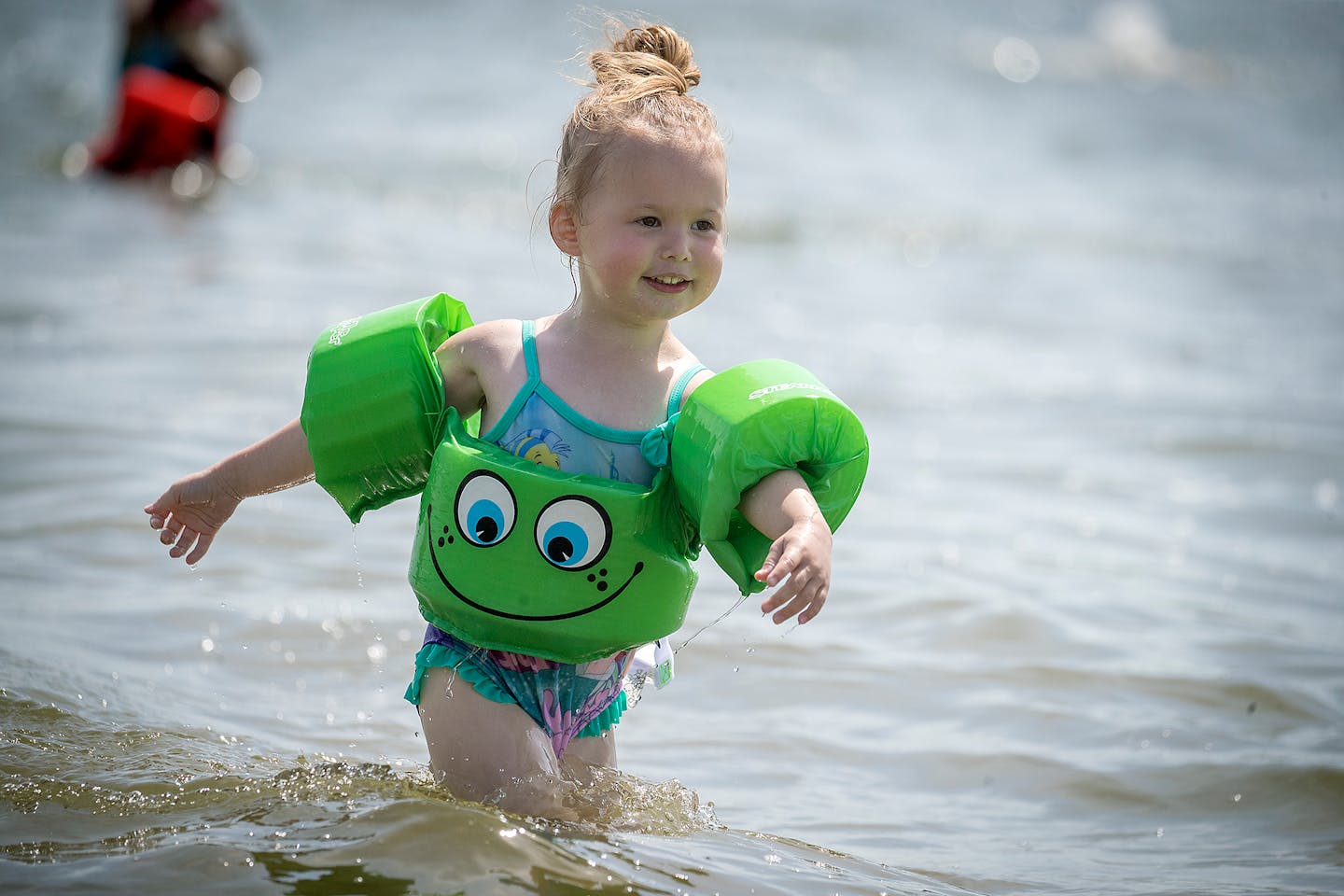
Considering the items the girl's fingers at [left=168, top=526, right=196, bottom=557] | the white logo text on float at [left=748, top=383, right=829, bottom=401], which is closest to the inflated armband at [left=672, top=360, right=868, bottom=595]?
the white logo text on float at [left=748, top=383, right=829, bottom=401]

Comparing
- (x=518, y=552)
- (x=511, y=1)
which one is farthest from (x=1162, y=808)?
(x=511, y=1)

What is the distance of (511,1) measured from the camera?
26391mm

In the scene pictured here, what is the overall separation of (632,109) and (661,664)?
1.34 m

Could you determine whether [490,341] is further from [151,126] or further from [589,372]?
[151,126]

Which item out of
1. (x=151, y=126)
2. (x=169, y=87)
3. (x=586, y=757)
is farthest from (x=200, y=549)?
(x=169, y=87)

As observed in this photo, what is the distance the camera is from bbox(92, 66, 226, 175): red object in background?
543 inches

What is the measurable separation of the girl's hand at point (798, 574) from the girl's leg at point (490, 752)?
0.70 meters

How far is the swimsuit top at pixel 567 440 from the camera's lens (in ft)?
10.6

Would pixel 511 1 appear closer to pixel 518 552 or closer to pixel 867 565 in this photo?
pixel 867 565

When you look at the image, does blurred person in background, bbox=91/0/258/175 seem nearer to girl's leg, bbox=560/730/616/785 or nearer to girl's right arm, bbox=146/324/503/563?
girl's right arm, bbox=146/324/503/563

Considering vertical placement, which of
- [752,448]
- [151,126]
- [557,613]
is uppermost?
[151,126]

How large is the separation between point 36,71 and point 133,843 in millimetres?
20610

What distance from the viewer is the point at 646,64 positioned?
3344mm

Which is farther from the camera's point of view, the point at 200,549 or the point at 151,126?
the point at 151,126
